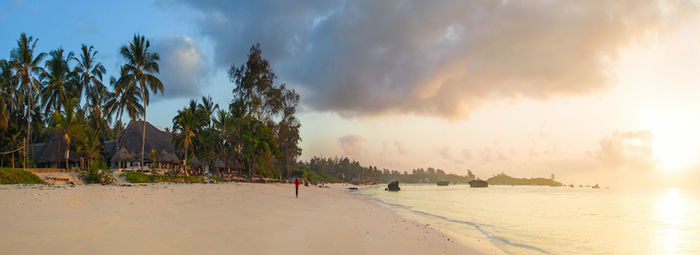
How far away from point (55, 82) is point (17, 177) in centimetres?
2733

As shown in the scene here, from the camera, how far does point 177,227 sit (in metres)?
8.36

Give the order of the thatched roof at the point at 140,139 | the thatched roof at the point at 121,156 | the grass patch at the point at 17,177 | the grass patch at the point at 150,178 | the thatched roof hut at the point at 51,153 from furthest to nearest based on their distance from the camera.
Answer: the thatched roof at the point at 140,139 → the thatched roof hut at the point at 51,153 → the thatched roof at the point at 121,156 → the grass patch at the point at 150,178 → the grass patch at the point at 17,177

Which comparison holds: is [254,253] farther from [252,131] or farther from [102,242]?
[252,131]

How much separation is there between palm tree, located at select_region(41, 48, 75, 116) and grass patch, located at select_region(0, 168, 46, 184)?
24.1 m

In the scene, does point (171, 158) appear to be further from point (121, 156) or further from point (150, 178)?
point (150, 178)

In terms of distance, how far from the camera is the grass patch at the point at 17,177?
2000cm

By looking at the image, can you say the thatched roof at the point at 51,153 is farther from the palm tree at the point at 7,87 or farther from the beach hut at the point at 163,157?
the beach hut at the point at 163,157

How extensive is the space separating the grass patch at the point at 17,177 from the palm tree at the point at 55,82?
2414 cm

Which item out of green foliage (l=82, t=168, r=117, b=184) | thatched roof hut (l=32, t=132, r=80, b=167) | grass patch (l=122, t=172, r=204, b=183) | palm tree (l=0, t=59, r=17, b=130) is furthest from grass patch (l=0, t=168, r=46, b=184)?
thatched roof hut (l=32, t=132, r=80, b=167)

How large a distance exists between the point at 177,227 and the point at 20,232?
2.72 metres

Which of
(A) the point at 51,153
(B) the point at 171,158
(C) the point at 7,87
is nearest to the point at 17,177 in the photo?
(C) the point at 7,87

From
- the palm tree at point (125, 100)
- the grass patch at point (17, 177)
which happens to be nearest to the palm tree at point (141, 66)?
the palm tree at point (125, 100)

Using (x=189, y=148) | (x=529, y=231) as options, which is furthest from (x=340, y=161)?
(x=529, y=231)

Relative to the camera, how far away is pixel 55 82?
138 ft
